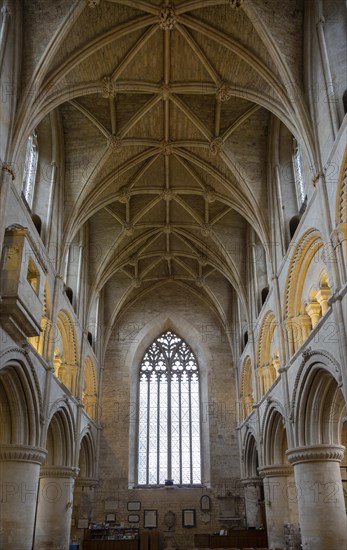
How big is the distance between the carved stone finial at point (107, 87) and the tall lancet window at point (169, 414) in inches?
620

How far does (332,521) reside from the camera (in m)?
13.4

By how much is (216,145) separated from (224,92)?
97.2 inches

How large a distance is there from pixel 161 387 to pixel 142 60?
56.1ft

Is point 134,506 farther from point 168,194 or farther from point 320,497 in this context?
point 168,194

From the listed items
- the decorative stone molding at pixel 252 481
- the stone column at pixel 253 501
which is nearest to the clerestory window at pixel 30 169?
the decorative stone molding at pixel 252 481

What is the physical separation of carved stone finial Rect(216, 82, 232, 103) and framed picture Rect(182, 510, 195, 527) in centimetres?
1817

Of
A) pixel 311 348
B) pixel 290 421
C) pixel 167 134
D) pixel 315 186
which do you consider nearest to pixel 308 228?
pixel 315 186

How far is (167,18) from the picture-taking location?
50.1 feet

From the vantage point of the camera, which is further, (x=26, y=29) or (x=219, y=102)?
(x=219, y=102)

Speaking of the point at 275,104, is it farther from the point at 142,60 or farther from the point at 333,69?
the point at 142,60

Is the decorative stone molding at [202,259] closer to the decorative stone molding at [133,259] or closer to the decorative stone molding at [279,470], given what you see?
the decorative stone molding at [133,259]

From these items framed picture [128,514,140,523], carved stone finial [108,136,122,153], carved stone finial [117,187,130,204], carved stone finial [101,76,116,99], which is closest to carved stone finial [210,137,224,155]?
carved stone finial [108,136,122,153]

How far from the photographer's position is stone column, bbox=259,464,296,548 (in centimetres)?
1836

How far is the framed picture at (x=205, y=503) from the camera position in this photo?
82.2ft
